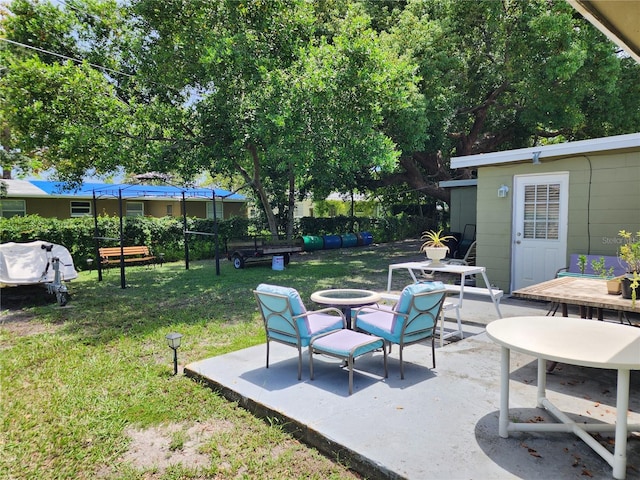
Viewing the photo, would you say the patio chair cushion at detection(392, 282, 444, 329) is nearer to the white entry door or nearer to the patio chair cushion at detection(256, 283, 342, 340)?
the patio chair cushion at detection(256, 283, 342, 340)

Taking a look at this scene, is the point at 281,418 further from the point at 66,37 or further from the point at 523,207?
the point at 66,37

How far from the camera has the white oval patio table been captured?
6.93ft

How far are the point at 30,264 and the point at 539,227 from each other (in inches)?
384

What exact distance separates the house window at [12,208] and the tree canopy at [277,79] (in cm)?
278

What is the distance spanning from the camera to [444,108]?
38.8 feet

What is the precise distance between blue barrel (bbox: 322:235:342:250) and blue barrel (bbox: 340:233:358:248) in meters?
0.26

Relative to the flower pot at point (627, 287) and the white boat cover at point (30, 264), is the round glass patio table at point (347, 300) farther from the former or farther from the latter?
the white boat cover at point (30, 264)

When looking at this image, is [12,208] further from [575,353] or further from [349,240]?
[575,353]

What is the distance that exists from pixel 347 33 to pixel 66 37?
7991 mm

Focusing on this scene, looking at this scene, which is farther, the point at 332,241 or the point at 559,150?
the point at 332,241

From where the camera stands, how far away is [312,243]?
15.9 metres

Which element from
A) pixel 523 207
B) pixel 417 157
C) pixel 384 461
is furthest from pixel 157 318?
pixel 417 157

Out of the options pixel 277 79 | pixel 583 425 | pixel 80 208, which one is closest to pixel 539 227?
pixel 583 425

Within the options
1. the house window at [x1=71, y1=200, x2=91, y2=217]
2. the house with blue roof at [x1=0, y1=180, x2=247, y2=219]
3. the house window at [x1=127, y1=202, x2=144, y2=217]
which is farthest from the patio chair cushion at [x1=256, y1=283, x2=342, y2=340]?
the house window at [x1=127, y1=202, x2=144, y2=217]
